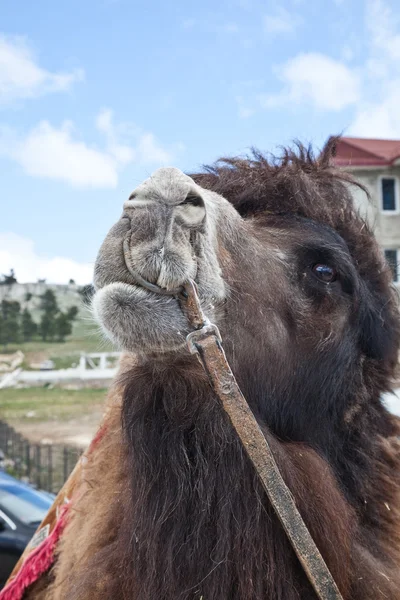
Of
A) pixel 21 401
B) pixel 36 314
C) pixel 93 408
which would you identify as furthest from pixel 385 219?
pixel 36 314

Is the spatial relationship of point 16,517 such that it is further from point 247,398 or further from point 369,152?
point 369,152

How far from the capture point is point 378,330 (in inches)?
106

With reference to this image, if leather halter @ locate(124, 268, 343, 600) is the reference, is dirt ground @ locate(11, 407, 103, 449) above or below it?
below

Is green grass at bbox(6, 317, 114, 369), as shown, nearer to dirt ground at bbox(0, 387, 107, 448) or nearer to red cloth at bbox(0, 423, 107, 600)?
dirt ground at bbox(0, 387, 107, 448)

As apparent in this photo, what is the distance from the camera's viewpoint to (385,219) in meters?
25.1

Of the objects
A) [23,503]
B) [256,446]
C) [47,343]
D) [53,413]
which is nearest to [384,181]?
[53,413]

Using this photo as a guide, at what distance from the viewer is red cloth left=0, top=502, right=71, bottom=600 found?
2.84 metres

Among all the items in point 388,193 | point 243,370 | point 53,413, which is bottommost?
point 53,413

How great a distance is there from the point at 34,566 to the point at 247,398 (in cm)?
148

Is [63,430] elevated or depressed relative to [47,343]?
depressed

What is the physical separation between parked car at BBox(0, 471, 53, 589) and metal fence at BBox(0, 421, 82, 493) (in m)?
4.22

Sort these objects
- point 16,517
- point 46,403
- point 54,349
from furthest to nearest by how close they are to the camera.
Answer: point 54,349, point 46,403, point 16,517

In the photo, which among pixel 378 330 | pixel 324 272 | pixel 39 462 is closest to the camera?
pixel 324 272

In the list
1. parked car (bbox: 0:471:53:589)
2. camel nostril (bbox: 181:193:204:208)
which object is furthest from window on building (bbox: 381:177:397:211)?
camel nostril (bbox: 181:193:204:208)
